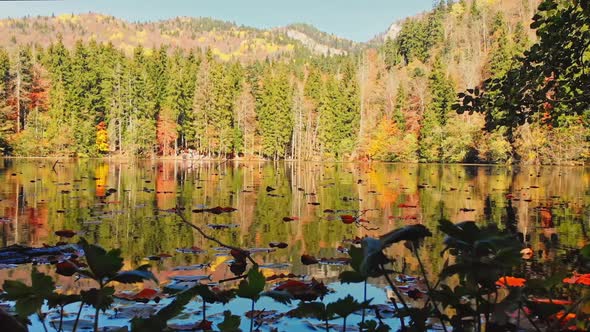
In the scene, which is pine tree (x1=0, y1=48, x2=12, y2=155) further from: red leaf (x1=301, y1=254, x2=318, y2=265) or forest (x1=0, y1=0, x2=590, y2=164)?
red leaf (x1=301, y1=254, x2=318, y2=265)

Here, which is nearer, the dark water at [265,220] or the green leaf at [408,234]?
the green leaf at [408,234]

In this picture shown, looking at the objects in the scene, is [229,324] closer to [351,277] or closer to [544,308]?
[351,277]

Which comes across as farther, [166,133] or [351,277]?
[166,133]

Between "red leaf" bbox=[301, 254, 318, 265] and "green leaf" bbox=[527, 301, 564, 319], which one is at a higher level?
"green leaf" bbox=[527, 301, 564, 319]

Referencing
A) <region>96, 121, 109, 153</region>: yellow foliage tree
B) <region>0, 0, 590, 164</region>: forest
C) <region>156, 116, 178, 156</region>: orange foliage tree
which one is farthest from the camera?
<region>156, 116, 178, 156</region>: orange foliage tree

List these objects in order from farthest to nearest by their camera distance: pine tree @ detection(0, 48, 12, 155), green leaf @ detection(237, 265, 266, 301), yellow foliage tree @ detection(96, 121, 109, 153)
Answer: yellow foliage tree @ detection(96, 121, 109, 153) → pine tree @ detection(0, 48, 12, 155) → green leaf @ detection(237, 265, 266, 301)

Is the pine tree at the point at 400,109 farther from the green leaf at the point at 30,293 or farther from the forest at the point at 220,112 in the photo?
the green leaf at the point at 30,293

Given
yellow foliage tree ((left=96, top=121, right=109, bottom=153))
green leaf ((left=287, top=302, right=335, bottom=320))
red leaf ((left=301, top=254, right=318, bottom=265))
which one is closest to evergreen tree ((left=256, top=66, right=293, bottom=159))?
yellow foliage tree ((left=96, top=121, right=109, bottom=153))

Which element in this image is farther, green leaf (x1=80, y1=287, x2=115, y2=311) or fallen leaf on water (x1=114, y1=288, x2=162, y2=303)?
fallen leaf on water (x1=114, y1=288, x2=162, y2=303)

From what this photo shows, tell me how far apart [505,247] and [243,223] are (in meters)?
7.71

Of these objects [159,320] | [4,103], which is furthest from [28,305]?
[4,103]

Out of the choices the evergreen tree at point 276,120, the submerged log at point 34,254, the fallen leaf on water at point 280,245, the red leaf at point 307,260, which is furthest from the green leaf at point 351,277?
the evergreen tree at point 276,120

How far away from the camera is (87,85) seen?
63031 mm

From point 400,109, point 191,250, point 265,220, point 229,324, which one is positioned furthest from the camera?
point 400,109
